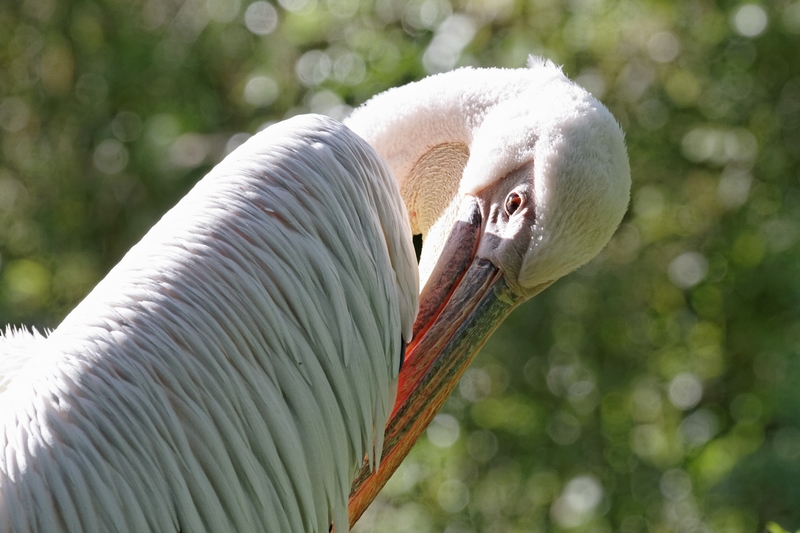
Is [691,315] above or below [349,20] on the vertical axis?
below

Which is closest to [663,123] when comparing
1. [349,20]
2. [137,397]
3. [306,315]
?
[349,20]

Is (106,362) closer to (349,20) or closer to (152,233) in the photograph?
(152,233)

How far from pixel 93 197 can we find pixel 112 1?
1.03m

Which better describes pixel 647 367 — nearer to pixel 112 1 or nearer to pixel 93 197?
pixel 93 197

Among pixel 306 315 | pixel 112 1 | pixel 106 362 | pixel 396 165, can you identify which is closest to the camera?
pixel 106 362

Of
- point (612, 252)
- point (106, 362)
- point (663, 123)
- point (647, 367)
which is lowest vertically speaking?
point (647, 367)

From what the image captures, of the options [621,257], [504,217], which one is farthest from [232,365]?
[621,257]

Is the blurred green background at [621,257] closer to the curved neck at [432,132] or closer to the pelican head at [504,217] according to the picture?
the curved neck at [432,132]

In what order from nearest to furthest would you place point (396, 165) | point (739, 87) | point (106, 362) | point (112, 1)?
point (106, 362) < point (396, 165) < point (739, 87) < point (112, 1)

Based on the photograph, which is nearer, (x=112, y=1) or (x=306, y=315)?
(x=306, y=315)

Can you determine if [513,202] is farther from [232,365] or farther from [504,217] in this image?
[232,365]

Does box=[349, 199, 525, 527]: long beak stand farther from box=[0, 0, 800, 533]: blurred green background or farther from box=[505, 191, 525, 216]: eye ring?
box=[0, 0, 800, 533]: blurred green background

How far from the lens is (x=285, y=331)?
62.6 inches

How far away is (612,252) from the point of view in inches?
167
